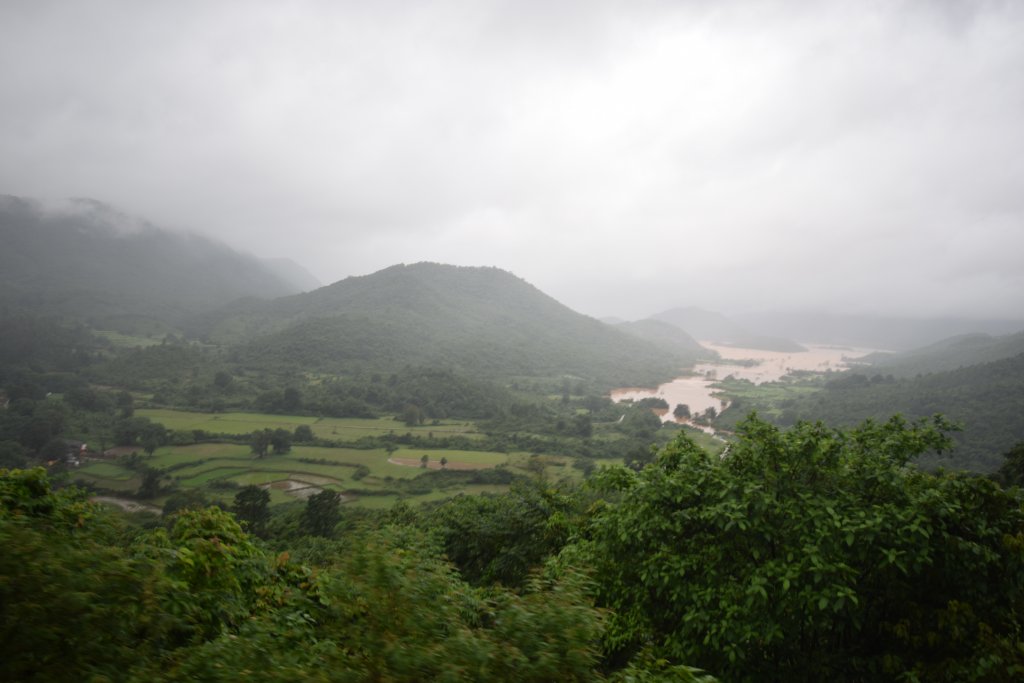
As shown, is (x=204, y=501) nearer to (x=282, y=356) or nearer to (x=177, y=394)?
(x=177, y=394)

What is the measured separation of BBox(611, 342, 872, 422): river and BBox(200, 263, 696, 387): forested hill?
765cm

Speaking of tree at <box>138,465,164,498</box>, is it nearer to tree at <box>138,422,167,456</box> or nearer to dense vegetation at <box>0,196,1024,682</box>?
tree at <box>138,422,167,456</box>

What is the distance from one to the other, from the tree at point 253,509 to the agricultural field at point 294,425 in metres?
23.1

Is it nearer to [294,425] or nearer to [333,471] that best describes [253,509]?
[333,471]

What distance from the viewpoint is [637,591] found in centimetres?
655

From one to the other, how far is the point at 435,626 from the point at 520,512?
10.2m

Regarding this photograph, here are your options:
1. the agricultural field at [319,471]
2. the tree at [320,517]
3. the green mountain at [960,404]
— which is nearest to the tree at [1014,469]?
the green mountain at [960,404]

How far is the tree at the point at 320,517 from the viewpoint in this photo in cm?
2512

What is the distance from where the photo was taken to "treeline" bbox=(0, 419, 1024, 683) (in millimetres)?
2877

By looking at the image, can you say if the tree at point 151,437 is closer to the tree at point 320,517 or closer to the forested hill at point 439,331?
the tree at point 320,517

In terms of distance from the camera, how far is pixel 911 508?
520 cm

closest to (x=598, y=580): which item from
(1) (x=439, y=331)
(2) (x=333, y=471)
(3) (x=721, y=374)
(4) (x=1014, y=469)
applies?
(4) (x=1014, y=469)

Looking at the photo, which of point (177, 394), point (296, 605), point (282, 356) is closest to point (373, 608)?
point (296, 605)

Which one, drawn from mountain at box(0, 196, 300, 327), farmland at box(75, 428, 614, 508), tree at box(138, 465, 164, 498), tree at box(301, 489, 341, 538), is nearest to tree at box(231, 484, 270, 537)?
tree at box(301, 489, 341, 538)
